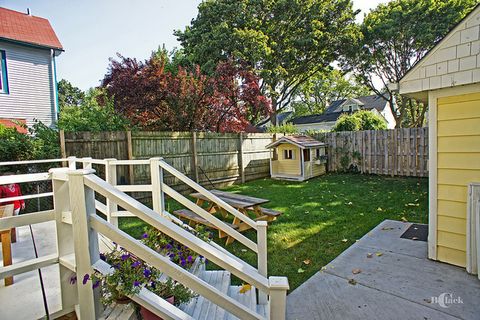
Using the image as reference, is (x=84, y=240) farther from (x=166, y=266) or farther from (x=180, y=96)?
(x=180, y=96)

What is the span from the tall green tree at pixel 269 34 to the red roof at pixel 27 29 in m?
6.67

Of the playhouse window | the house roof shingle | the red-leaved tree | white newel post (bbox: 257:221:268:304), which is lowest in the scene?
white newel post (bbox: 257:221:268:304)

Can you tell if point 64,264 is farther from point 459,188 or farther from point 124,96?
point 124,96

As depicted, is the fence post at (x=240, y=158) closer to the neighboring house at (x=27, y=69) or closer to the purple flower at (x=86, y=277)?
the neighboring house at (x=27, y=69)

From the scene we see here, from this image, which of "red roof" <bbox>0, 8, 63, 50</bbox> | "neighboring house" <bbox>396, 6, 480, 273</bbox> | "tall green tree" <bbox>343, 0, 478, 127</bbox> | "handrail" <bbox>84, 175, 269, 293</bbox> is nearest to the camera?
"handrail" <bbox>84, 175, 269, 293</bbox>

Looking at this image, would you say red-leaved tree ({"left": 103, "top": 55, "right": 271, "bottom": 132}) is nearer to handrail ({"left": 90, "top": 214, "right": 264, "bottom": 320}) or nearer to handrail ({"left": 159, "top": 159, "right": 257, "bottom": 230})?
handrail ({"left": 159, "top": 159, "right": 257, "bottom": 230})

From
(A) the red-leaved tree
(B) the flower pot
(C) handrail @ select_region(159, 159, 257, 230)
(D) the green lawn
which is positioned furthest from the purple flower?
(A) the red-leaved tree

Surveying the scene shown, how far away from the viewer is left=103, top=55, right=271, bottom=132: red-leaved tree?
8625 millimetres

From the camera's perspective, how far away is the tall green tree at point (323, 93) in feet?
105

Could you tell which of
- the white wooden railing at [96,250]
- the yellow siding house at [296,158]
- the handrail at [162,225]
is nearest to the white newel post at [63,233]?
the white wooden railing at [96,250]

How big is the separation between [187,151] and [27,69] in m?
6.70

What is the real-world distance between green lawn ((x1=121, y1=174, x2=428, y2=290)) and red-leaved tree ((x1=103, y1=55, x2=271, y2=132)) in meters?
2.78

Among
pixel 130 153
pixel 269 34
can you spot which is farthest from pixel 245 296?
pixel 269 34

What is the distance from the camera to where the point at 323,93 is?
34.3 metres
